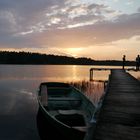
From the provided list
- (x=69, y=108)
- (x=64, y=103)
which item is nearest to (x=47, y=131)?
(x=69, y=108)

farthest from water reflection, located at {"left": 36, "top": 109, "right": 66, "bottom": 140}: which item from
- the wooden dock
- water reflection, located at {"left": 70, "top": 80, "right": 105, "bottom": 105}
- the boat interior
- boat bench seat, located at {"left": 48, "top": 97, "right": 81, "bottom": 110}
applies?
water reflection, located at {"left": 70, "top": 80, "right": 105, "bottom": 105}

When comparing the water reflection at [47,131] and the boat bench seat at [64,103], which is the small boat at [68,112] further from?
the water reflection at [47,131]

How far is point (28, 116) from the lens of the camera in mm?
19594

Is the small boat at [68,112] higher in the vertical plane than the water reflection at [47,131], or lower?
higher

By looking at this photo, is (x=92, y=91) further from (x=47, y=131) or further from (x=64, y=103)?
(x=47, y=131)

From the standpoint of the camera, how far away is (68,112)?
13.0 metres

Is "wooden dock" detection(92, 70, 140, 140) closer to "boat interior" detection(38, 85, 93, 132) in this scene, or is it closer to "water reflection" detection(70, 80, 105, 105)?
"boat interior" detection(38, 85, 93, 132)

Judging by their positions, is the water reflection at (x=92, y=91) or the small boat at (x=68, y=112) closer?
the small boat at (x=68, y=112)

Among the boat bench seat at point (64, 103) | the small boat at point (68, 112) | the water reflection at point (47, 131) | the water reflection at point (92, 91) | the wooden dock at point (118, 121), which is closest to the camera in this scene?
the wooden dock at point (118, 121)

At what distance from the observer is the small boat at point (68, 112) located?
9316mm

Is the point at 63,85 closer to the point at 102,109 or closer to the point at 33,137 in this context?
the point at 33,137

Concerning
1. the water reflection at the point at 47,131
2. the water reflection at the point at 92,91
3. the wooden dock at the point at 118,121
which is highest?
the wooden dock at the point at 118,121

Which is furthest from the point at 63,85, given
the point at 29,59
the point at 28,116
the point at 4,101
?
the point at 29,59

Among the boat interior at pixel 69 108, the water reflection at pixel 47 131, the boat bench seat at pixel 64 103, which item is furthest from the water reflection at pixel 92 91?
the water reflection at pixel 47 131
